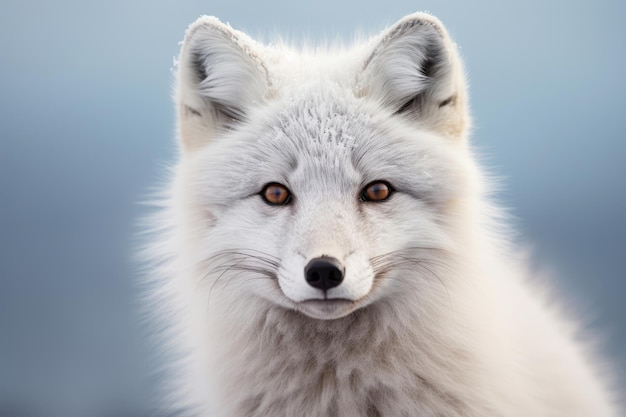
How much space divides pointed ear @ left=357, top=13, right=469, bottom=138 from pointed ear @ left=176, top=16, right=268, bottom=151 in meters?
0.37

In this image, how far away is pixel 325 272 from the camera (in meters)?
1.75

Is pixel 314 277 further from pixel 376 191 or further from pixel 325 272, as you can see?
pixel 376 191

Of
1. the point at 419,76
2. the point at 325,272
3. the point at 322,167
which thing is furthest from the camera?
the point at 419,76

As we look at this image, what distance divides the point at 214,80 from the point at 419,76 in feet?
2.26

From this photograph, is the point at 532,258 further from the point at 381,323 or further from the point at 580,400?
the point at 381,323

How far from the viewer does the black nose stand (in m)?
1.75

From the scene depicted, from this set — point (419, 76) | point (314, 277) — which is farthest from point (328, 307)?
point (419, 76)

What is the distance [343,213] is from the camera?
6.22 feet

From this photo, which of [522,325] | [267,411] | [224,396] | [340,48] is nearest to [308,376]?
[267,411]

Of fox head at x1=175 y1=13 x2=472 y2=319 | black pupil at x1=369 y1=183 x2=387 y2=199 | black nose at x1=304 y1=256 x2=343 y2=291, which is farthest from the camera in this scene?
black pupil at x1=369 y1=183 x2=387 y2=199

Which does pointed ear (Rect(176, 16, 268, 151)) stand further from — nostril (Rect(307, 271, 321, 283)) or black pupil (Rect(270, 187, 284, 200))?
nostril (Rect(307, 271, 321, 283))

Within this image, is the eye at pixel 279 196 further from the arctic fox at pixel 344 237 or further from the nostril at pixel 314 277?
the nostril at pixel 314 277

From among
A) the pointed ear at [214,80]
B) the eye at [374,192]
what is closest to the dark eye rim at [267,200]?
the eye at [374,192]

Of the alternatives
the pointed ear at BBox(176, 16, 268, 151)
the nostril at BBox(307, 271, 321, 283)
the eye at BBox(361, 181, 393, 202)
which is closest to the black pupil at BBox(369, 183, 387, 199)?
the eye at BBox(361, 181, 393, 202)
